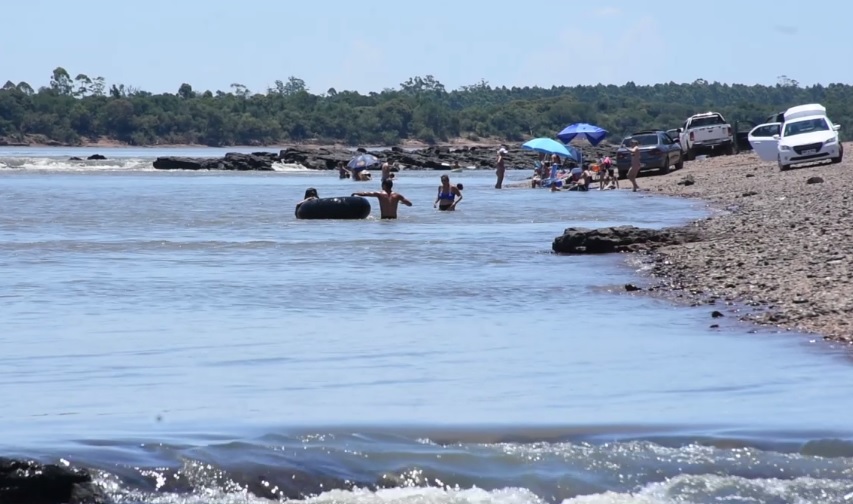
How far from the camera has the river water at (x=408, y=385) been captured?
25.5 ft

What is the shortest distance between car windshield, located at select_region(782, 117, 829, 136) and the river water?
20433mm

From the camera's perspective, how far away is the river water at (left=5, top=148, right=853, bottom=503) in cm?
778

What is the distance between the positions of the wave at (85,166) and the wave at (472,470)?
65973 mm

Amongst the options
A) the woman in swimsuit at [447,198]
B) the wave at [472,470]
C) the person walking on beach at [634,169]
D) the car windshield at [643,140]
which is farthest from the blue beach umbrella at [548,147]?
the wave at [472,470]

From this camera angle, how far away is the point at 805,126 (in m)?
38.9

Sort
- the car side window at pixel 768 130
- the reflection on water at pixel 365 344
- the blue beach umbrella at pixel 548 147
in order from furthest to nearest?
1. the car side window at pixel 768 130
2. the blue beach umbrella at pixel 548 147
3. the reflection on water at pixel 365 344

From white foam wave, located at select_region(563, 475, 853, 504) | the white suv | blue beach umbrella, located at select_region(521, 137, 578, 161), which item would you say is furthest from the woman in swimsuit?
white foam wave, located at select_region(563, 475, 853, 504)

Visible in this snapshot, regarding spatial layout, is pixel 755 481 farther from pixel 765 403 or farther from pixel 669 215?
pixel 669 215

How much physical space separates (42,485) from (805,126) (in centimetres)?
3415

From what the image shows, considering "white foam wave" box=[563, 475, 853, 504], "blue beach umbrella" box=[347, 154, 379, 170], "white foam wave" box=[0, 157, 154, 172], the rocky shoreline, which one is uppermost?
"white foam wave" box=[563, 475, 853, 504]

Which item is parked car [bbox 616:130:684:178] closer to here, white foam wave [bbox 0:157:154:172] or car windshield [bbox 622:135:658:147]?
car windshield [bbox 622:135:658:147]

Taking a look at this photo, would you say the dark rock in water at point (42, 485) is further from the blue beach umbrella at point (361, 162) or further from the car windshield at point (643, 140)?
the blue beach umbrella at point (361, 162)

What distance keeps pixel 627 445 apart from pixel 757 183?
2724cm

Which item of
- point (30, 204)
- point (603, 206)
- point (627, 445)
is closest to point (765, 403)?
point (627, 445)
